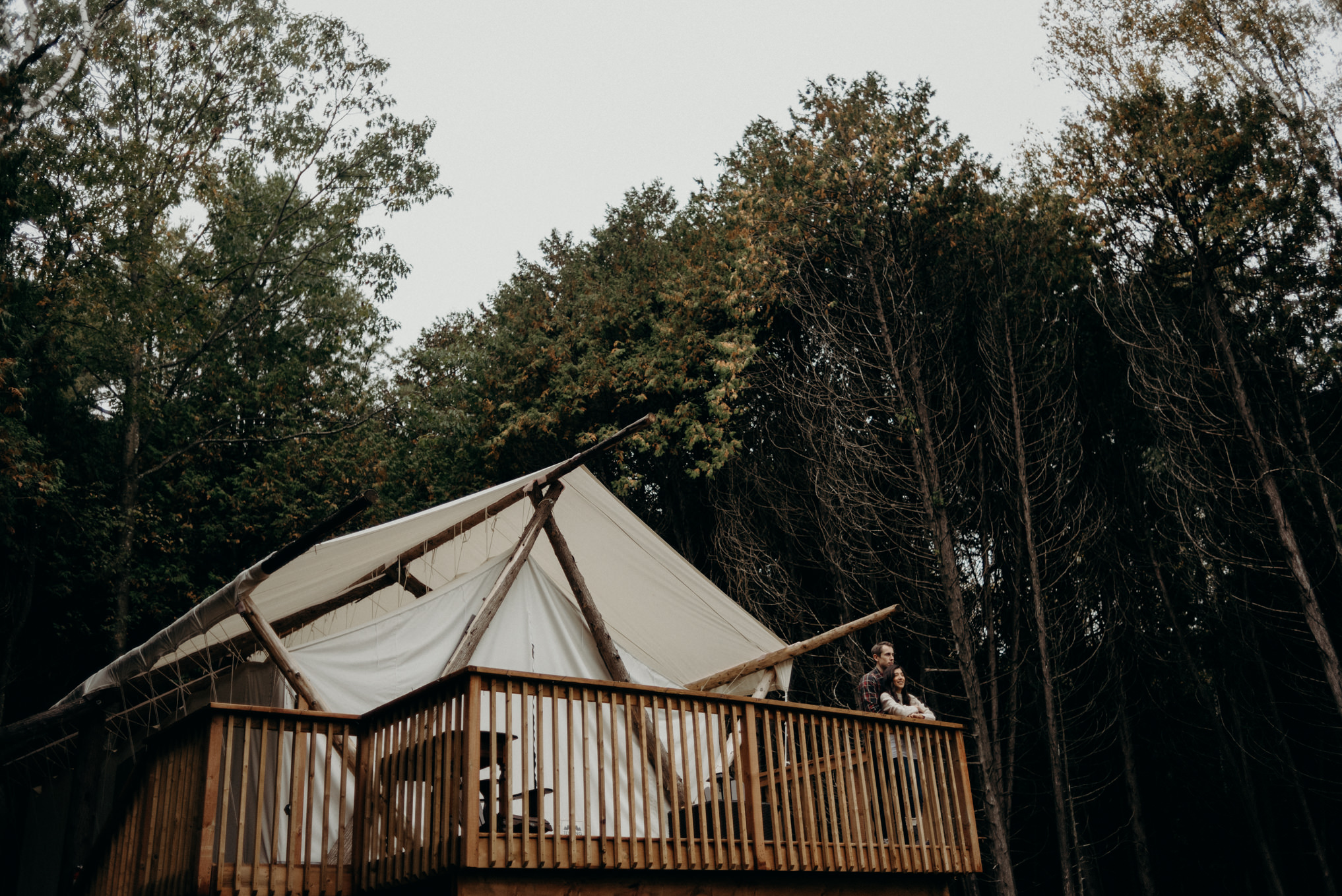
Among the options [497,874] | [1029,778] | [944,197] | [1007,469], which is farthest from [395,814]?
[1029,778]

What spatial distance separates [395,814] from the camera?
5.75 meters

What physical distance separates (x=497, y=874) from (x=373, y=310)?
15.8m

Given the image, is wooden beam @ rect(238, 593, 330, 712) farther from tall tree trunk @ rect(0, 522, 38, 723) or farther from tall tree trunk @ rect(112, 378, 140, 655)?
tall tree trunk @ rect(0, 522, 38, 723)

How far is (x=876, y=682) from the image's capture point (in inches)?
328

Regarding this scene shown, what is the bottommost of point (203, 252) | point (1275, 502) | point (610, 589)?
point (610, 589)

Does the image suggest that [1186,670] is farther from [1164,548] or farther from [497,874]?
[497,874]

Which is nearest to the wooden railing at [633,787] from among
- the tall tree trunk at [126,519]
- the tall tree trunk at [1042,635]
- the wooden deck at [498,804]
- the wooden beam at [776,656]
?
the wooden deck at [498,804]

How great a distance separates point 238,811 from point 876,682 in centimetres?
491

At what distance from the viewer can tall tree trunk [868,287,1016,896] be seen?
12.5 m

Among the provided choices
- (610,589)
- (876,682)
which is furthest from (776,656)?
(610,589)

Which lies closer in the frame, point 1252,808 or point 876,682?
point 876,682

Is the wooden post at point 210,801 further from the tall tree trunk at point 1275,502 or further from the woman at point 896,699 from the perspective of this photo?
the tall tree trunk at point 1275,502

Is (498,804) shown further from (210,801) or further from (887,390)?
(887,390)

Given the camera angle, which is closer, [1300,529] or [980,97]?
[1300,529]
